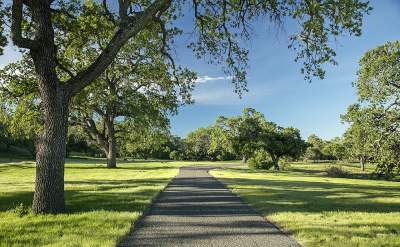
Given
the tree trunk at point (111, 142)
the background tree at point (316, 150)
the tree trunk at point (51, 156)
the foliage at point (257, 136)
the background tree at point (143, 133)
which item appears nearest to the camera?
the tree trunk at point (51, 156)

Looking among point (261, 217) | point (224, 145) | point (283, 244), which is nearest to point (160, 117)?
point (224, 145)

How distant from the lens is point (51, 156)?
1141 centimetres

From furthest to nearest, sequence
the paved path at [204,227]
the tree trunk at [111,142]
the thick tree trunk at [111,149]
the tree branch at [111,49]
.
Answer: the thick tree trunk at [111,149] → the tree trunk at [111,142] → the tree branch at [111,49] → the paved path at [204,227]

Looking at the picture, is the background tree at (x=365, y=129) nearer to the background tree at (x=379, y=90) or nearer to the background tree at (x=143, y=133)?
the background tree at (x=379, y=90)

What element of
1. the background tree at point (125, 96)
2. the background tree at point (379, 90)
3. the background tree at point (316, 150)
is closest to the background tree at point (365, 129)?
the background tree at point (379, 90)

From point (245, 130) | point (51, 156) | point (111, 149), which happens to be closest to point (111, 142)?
point (111, 149)

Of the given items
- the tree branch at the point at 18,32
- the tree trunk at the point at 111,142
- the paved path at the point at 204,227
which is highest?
the tree branch at the point at 18,32

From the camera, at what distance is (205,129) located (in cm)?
14150

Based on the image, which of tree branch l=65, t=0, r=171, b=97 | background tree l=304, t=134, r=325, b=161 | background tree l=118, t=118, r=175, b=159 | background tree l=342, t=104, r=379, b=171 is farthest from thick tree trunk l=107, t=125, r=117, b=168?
background tree l=304, t=134, r=325, b=161

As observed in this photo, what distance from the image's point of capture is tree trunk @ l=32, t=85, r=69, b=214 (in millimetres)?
11219

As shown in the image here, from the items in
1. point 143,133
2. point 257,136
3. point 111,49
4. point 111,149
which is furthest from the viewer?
point 257,136

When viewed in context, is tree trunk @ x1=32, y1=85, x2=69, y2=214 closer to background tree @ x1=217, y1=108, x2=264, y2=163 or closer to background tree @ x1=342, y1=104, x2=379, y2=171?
background tree @ x1=342, y1=104, x2=379, y2=171

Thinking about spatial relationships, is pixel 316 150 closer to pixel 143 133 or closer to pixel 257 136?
pixel 257 136

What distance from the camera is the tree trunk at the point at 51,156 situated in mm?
11219
